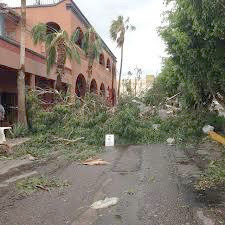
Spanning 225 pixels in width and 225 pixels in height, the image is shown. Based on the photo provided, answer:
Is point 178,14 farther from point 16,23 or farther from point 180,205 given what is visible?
point 16,23

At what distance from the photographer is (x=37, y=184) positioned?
35.6 feet

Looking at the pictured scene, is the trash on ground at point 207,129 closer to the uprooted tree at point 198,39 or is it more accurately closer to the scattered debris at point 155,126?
the scattered debris at point 155,126

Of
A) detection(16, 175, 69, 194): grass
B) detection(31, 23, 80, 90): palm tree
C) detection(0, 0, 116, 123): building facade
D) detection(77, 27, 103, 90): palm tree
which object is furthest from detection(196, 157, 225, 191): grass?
detection(77, 27, 103, 90): palm tree

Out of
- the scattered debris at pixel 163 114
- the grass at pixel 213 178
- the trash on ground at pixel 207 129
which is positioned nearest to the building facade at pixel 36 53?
the scattered debris at pixel 163 114

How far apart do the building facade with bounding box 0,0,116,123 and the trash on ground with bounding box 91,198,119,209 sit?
44.8 ft

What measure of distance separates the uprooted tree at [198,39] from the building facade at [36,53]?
848cm

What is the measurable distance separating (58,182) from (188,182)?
10.2 ft

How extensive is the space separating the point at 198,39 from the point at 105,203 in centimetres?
752

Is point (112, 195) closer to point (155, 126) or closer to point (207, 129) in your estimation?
point (155, 126)

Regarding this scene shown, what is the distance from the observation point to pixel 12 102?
26781mm

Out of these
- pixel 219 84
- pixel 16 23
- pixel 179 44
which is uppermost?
pixel 16 23

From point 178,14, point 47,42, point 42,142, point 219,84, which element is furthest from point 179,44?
point 47,42

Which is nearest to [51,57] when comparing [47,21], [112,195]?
[47,21]

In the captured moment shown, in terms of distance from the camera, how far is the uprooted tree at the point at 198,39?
11.5 metres
